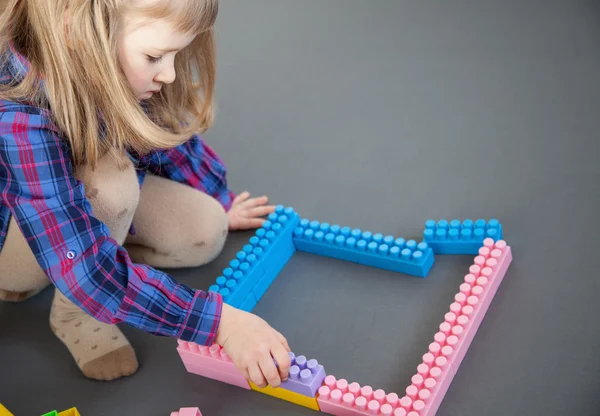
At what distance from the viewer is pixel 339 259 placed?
165 cm

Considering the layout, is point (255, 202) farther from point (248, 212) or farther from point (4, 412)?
point (4, 412)

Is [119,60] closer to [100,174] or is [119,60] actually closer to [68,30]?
[68,30]

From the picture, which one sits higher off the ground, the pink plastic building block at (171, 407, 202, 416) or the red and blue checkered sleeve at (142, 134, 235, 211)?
the red and blue checkered sleeve at (142, 134, 235, 211)

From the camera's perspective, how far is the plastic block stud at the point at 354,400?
1.29m

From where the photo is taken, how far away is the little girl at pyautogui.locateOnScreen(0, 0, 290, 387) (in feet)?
4.00

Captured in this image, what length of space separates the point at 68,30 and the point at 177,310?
492 millimetres

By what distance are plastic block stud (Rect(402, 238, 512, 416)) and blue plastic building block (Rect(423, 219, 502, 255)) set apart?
0.12 feet

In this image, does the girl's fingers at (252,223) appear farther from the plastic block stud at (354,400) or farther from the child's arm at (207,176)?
the plastic block stud at (354,400)

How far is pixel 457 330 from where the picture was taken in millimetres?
1375

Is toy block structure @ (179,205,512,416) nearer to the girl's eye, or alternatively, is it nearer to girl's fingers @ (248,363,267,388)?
girl's fingers @ (248,363,267,388)

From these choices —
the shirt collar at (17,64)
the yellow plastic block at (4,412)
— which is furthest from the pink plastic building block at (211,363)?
the shirt collar at (17,64)

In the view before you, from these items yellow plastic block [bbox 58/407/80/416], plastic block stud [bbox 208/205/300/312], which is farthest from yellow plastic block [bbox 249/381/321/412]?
yellow plastic block [bbox 58/407/80/416]

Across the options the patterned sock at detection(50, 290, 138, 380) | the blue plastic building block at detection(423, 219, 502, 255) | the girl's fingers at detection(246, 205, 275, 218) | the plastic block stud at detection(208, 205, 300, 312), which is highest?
the blue plastic building block at detection(423, 219, 502, 255)

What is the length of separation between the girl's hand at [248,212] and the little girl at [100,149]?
31 cm
